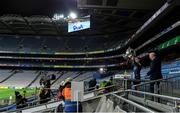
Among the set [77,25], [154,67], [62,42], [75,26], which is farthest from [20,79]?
[154,67]

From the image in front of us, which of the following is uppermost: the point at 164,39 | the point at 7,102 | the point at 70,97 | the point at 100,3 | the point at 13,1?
the point at 13,1

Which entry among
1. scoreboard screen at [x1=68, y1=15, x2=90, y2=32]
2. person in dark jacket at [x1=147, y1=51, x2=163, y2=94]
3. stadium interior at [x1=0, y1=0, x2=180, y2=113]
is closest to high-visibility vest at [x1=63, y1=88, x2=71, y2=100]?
person in dark jacket at [x1=147, y1=51, x2=163, y2=94]

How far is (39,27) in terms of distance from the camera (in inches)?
1474

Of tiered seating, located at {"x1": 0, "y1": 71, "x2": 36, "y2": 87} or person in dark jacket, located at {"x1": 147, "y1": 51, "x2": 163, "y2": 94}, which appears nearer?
person in dark jacket, located at {"x1": 147, "y1": 51, "x2": 163, "y2": 94}

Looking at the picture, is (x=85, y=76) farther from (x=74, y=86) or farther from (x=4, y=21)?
(x=74, y=86)

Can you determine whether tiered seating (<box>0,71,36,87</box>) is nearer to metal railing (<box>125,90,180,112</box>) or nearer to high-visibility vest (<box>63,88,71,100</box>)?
high-visibility vest (<box>63,88,71,100</box>)

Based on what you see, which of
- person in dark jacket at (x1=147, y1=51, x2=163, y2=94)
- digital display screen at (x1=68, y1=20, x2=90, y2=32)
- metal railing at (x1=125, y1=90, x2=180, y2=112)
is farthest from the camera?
digital display screen at (x1=68, y1=20, x2=90, y2=32)

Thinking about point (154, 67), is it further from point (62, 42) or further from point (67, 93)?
point (62, 42)

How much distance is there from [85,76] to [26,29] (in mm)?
9687

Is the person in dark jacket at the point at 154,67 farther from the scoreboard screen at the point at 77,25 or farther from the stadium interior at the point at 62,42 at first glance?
the scoreboard screen at the point at 77,25

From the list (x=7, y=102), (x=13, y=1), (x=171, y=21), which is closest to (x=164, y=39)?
(x=171, y=21)

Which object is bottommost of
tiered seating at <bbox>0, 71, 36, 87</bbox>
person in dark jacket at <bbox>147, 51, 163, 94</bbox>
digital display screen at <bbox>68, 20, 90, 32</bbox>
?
tiered seating at <bbox>0, 71, 36, 87</bbox>

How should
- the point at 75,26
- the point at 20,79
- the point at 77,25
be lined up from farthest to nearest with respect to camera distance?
the point at 20,79
the point at 77,25
the point at 75,26

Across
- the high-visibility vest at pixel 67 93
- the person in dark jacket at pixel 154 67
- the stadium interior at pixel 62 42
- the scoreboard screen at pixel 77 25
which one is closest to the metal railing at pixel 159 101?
the person in dark jacket at pixel 154 67
